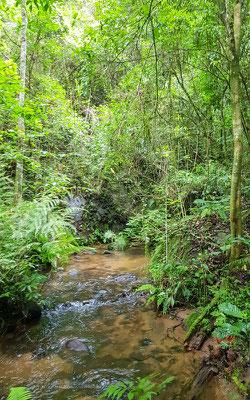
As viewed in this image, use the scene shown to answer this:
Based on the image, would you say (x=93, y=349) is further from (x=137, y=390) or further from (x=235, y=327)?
(x=235, y=327)

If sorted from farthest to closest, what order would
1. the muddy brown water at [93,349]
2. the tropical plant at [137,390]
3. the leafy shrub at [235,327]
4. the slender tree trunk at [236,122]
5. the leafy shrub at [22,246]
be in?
the leafy shrub at [22,246] → the slender tree trunk at [236,122] → the muddy brown water at [93,349] → the leafy shrub at [235,327] → the tropical plant at [137,390]

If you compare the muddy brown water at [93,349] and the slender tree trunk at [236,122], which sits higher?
the slender tree trunk at [236,122]

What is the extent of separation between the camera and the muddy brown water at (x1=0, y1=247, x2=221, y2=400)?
2.38 metres

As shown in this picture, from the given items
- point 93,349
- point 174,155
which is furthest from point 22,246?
point 174,155

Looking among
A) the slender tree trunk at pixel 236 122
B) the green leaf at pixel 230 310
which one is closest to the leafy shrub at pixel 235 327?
the green leaf at pixel 230 310

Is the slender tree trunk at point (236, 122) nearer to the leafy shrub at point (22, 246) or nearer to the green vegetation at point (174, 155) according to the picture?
the green vegetation at point (174, 155)

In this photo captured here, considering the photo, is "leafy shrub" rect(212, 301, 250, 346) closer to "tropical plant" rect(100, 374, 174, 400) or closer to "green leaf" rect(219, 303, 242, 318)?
"green leaf" rect(219, 303, 242, 318)

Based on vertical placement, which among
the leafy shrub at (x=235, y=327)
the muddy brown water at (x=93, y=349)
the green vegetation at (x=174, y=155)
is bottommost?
the muddy brown water at (x=93, y=349)

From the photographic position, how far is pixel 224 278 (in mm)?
3115

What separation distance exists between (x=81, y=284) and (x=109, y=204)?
6927mm

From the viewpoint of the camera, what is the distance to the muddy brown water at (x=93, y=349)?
7.80 ft

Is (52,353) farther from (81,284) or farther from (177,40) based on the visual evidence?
(177,40)

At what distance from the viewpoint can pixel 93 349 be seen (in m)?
3.00

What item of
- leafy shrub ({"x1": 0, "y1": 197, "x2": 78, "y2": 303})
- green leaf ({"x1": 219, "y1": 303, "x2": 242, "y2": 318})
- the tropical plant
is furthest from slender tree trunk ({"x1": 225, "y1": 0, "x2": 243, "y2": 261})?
leafy shrub ({"x1": 0, "y1": 197, "x2": 78, "y2": 303})
